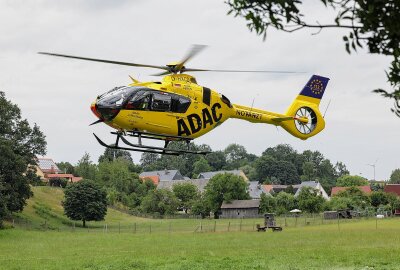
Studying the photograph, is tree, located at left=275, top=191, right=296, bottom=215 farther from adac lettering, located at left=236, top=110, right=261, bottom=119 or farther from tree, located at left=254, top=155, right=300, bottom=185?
adac lettering, located at left=236, top=110, right=261, bottom=119

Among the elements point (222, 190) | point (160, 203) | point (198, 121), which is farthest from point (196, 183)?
point (198, 121)

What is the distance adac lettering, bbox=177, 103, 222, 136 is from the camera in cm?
2259

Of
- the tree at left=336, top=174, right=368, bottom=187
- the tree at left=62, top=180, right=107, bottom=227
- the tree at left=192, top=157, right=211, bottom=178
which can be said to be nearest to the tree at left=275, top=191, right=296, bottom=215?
the tree at left=62, top=180, right=107, bottom=227

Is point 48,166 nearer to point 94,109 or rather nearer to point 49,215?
point 49,215

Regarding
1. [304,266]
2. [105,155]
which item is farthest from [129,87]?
[105,155]

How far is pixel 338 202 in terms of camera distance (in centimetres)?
10612

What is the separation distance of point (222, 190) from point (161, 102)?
86.7 metres

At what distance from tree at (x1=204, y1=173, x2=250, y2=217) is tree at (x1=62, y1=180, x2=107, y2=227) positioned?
29.2 m

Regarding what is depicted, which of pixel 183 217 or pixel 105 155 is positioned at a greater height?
pixel 105 155

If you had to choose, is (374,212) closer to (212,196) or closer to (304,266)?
(212,196)

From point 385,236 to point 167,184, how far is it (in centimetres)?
10319

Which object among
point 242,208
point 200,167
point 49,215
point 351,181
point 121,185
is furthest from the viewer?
point 200,167

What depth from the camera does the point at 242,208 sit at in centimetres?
10638

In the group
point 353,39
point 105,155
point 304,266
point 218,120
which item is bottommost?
point 304,266
